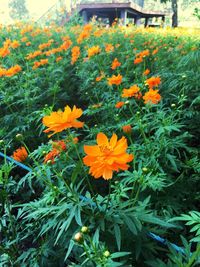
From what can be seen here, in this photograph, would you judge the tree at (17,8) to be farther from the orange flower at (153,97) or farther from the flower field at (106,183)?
the orange flower at (153,97)

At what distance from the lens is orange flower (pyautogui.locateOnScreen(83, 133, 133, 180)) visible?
3.40 ft

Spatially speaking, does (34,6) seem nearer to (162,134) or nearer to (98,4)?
(98,4)

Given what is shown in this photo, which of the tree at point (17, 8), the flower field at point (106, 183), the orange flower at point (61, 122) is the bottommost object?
the flower field at point (106, 183)

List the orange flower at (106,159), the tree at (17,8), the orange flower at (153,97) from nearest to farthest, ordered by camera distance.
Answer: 1. the orange flower at (106,159)
2. the orange flower at (153,97)
3. the tree at (17,8)

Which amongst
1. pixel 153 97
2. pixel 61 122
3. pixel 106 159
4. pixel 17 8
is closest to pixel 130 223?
pixel 106 159

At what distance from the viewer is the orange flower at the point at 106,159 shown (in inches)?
40.8

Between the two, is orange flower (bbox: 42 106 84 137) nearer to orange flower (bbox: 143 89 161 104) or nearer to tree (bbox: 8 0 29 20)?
orange flower (bbox: 143 89 161 104)

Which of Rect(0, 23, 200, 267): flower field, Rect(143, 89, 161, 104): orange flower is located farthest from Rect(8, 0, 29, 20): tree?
Rect(143, 89, 161, 104): orange flower

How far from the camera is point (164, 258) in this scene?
1707 millimetres

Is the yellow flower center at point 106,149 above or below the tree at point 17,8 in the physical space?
below

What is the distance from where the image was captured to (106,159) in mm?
1055

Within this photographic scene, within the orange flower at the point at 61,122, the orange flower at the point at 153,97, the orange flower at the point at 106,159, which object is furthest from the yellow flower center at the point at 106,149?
the orange flower at the point at 153,97

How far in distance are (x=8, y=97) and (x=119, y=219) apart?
6.98 ft

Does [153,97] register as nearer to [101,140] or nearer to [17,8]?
[101,140]
